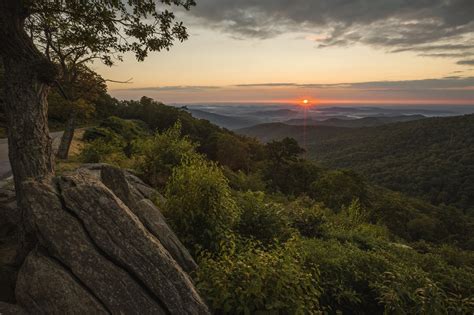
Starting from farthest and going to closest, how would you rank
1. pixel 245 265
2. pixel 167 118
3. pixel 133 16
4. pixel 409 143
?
1. pixel 409 143
2. pixel 167 118
3. pixel 133 16
4. pixel 245 265

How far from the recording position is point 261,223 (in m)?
10.6

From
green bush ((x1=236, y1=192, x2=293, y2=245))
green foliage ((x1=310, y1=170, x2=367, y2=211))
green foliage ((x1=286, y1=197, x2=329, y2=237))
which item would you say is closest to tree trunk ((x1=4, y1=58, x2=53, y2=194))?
green bush ((x1=236, y1=192, x2=293, y2=245))

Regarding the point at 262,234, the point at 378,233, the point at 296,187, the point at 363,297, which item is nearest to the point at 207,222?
the point at 262,234

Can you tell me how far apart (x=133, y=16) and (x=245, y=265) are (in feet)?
23.3

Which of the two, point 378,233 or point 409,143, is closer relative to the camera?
point 378,233

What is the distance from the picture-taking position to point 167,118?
59.5m

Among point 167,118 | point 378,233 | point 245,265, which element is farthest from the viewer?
point 167,118

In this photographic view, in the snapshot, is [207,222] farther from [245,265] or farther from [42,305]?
[42,305]

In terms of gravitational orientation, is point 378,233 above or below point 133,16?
below

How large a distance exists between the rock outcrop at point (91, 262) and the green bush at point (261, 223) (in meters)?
4.33

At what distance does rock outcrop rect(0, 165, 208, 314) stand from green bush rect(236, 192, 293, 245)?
171 inches

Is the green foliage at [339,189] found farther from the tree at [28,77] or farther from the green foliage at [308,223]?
the tree at [28,77]

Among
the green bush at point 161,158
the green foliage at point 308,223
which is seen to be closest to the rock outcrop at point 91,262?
A: the green bush at point 161,158

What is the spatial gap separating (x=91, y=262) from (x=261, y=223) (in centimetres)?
624
